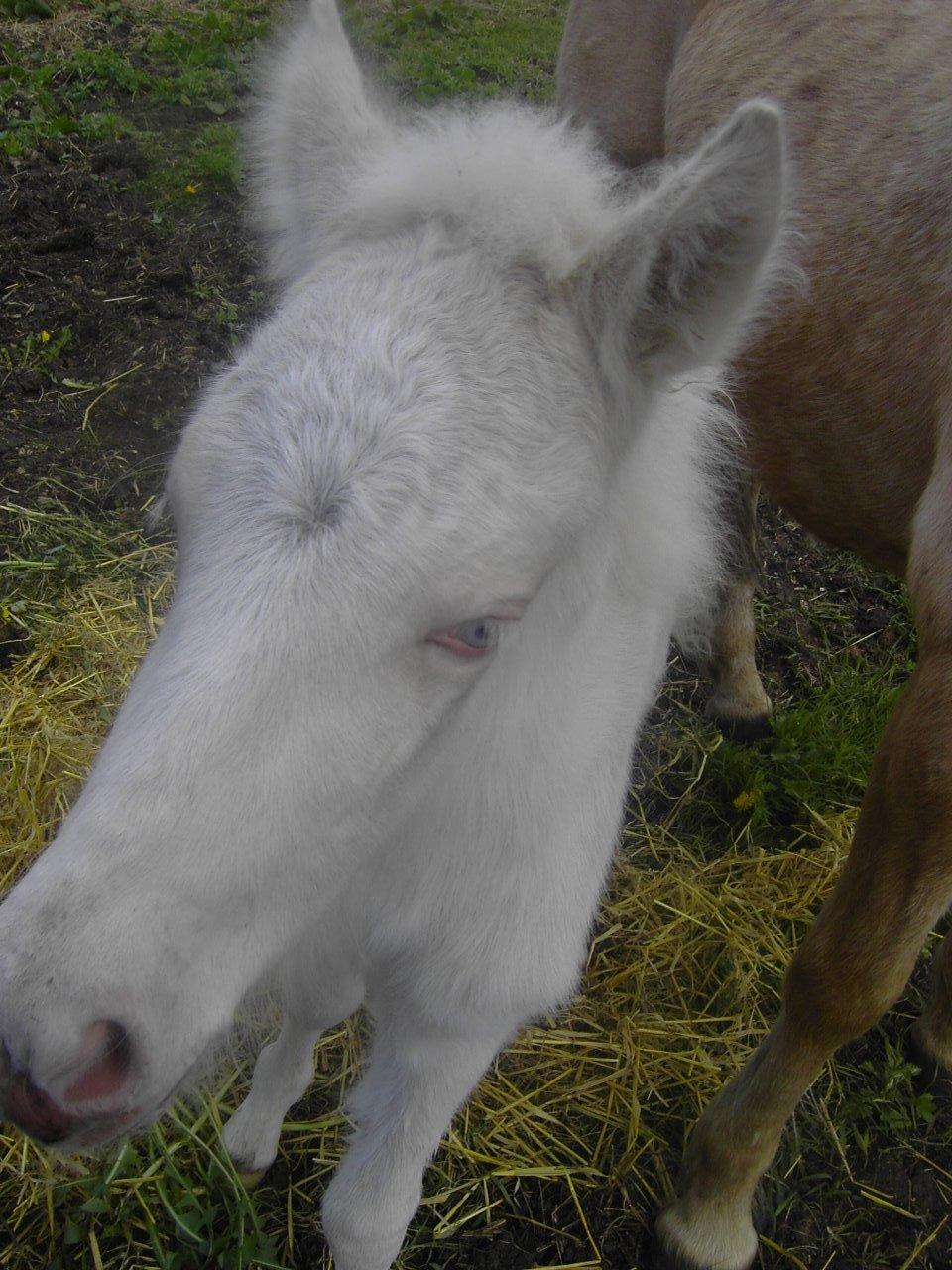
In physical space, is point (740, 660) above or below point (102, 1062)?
below

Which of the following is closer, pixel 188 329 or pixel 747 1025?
pixel 747 1025

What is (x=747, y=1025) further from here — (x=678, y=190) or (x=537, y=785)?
(x=678, y=190)

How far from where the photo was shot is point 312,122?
167 cm

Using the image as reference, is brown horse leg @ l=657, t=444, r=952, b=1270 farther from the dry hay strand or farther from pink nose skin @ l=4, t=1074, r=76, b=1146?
pink nose skin @ l=4, t=1074, r=76, b=1146

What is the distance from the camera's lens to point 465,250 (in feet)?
4.65

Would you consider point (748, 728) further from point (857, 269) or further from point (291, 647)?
point (291, 647)

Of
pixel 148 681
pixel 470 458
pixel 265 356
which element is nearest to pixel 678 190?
pixel 470 458

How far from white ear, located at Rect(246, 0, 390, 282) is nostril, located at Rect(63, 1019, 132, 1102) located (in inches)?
48.4

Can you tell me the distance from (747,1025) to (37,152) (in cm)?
479

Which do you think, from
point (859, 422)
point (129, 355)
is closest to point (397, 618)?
point (859, 422)

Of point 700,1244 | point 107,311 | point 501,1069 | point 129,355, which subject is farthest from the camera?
point 107,311

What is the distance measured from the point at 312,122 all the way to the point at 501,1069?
2.20 metres

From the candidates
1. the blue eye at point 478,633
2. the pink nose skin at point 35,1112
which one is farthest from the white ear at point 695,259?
the pink nose skin at point 35,1112

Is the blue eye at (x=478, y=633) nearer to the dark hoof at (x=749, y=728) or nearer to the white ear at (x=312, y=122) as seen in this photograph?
the white ear at (x=312, y=122)
